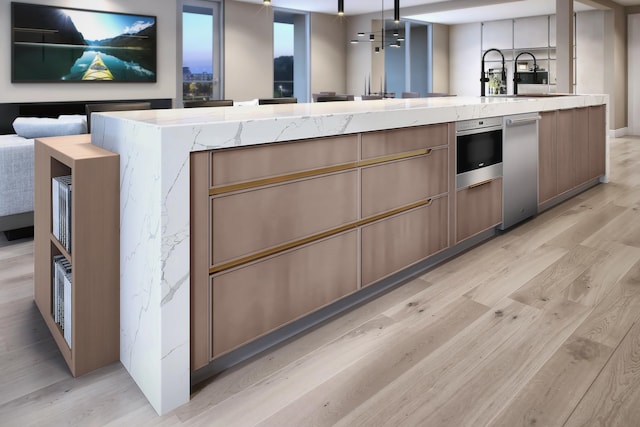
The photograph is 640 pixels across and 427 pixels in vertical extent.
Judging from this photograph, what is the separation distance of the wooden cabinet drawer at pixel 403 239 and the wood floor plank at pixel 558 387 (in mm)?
818

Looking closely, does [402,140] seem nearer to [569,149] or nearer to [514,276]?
[514,276]

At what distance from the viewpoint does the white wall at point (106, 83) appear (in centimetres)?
596

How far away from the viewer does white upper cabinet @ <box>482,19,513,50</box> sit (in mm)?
11289

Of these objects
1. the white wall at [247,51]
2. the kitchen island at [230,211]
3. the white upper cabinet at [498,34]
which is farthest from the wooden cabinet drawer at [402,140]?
the white upper cabinet at [498,34]

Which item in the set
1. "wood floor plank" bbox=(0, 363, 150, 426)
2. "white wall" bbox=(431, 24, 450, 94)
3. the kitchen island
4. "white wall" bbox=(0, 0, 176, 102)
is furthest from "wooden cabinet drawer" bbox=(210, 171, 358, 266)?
"white wall" bbox=(431, 24, 450, 94)

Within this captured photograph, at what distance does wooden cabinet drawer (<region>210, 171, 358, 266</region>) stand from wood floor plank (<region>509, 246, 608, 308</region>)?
950 mm

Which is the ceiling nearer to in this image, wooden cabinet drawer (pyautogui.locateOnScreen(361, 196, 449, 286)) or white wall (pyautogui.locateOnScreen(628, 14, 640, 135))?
white wall (pyautogui.locateOnScreen(628, 14, 640, 135))

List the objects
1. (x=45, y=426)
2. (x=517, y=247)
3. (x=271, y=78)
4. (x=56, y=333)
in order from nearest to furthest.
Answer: (x=45, y=426), (x=56, y=333), (x=517, y=247), (x=271, y=78)

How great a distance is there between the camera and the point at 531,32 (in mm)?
10938

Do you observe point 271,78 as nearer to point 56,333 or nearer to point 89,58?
point 89,58

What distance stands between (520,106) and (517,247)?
98 centimetres

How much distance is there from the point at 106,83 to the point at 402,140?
18.6 feet

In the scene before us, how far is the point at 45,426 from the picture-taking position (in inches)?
57.1

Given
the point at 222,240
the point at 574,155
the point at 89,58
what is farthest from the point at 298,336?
the point at 89,58
